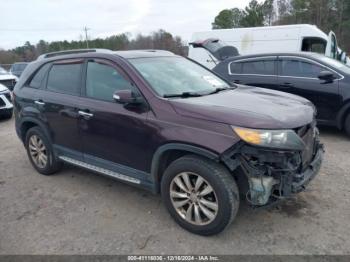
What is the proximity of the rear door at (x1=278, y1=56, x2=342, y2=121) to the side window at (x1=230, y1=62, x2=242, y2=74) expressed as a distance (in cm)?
90

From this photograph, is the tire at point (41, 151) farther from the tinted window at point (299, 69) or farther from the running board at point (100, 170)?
the tinted window at point (299, 69)

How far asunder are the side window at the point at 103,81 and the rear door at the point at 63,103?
18 centimetres

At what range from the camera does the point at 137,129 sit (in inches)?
127

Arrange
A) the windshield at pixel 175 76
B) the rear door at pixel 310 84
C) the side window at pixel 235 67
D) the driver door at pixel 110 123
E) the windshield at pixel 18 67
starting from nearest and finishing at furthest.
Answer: the driver door at pixel 110 123, the windshield at pixel 175 76, the rear door at pixel 310 84, the side window at pixel 235 67, the windshield at pixel 18 67

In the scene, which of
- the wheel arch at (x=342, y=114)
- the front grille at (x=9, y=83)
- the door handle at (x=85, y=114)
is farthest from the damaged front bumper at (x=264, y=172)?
the front grille at (x=9, y=83)

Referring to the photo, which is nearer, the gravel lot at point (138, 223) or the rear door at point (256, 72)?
the gravel lot at point (138, 223)

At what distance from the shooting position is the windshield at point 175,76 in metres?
3.39

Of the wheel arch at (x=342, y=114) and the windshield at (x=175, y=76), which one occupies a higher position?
the windshield at (x=175, y=76)

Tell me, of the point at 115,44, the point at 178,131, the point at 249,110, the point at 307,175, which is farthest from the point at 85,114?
the point at 115,44

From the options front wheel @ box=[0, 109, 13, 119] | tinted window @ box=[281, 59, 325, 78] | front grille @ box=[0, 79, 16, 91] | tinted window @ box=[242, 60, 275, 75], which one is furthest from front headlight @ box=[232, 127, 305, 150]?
front grille @ box=[0, 79, 16, 91]

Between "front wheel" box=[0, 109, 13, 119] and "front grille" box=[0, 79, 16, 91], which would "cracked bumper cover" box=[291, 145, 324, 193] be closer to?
"front wheel" box=[0, 109, 13, 119]

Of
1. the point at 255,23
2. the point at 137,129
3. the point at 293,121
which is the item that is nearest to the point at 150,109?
the point at 137,129

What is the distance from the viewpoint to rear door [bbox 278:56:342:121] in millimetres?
5727

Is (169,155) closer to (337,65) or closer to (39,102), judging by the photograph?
(39,102)
